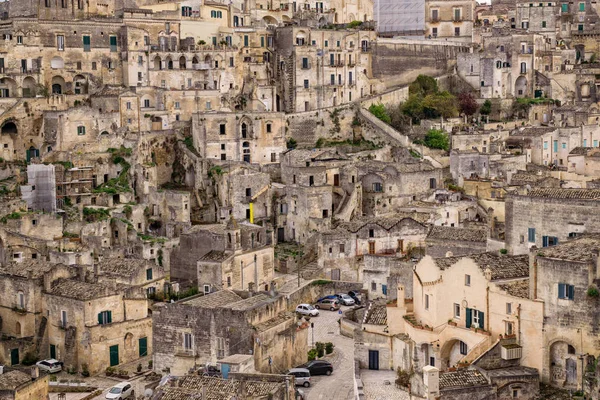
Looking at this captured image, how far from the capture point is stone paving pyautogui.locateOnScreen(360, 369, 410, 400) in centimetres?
3816

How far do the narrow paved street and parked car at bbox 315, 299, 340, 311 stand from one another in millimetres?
357

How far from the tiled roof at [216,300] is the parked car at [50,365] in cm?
642

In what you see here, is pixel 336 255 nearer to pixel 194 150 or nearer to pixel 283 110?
pixel 194 150

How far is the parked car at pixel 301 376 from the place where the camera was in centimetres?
4344

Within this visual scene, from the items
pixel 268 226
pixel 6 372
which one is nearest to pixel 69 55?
pixel 268 226

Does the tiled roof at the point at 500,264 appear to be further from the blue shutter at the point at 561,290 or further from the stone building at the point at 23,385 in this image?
the stone building at the point at 23,385

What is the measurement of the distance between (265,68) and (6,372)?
131ft

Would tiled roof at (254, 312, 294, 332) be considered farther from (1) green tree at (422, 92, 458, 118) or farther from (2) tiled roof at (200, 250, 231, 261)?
(1) green tree at (422, 92, 458, 118)

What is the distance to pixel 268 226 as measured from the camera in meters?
63.5

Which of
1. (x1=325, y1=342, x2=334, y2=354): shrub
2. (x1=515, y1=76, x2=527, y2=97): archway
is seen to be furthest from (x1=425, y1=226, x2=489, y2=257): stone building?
(x1=515, y1=76, x2=527, y2=97): archway

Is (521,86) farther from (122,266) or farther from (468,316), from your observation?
(468,316)

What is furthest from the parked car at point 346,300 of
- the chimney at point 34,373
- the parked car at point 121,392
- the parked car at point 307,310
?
the chimney at point 34,373

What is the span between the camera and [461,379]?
35.2 m

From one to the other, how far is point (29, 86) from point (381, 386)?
38.6 meters
